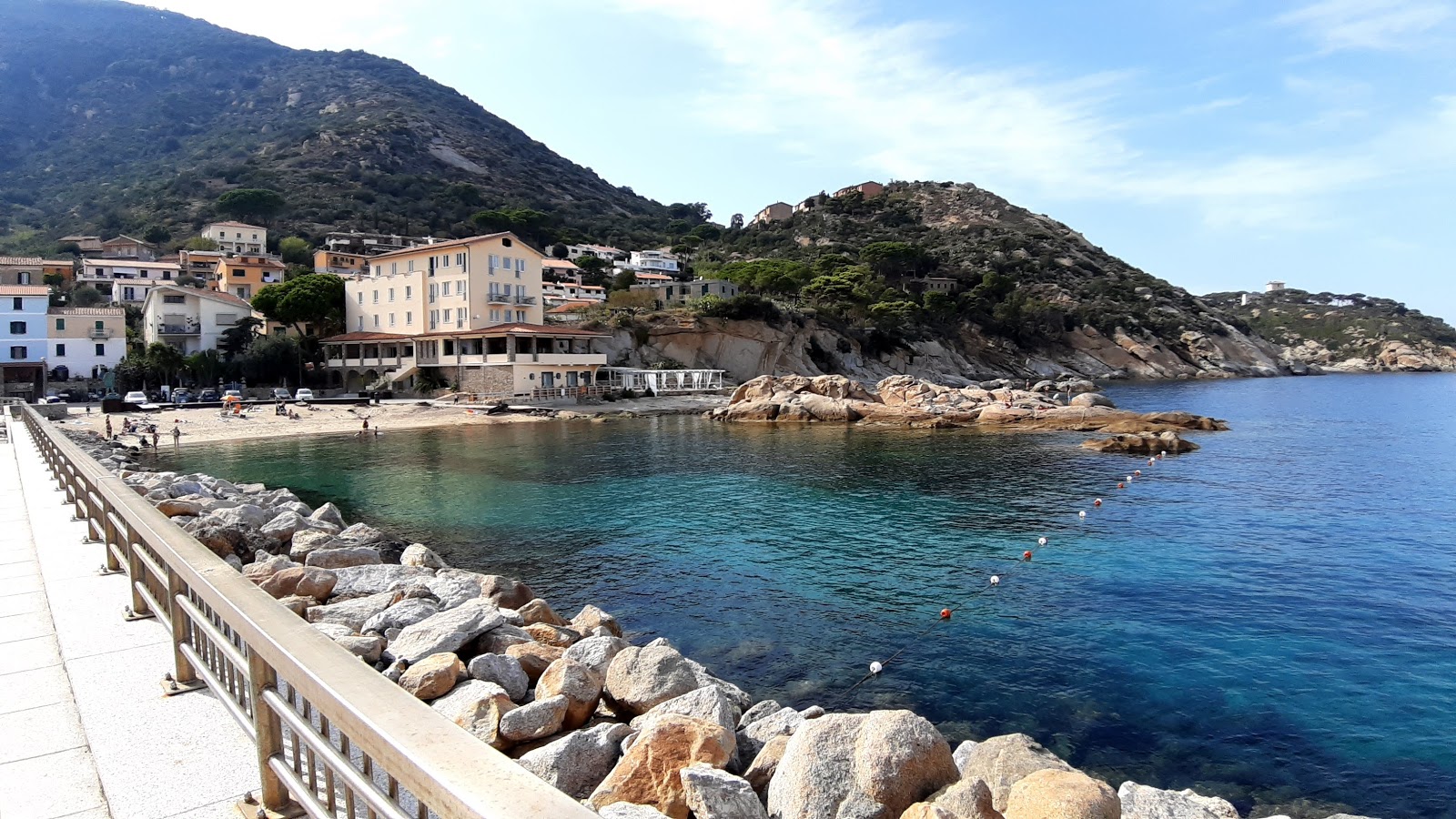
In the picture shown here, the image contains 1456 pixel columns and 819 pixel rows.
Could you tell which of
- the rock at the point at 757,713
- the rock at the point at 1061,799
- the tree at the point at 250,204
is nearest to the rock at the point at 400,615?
the rock at the point at 757,713

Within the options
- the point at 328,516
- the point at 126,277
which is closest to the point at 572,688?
the point at 328,516

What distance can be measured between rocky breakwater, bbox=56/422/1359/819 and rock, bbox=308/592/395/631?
0.02 m

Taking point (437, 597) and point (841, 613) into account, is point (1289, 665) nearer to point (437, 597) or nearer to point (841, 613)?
point (841, 613)

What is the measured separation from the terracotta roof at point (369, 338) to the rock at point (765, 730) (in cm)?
6583

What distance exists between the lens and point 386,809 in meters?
2.25

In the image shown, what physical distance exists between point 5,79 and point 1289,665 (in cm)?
26058

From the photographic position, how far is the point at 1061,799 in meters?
5.62

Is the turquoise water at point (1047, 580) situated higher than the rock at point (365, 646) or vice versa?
the rock at point (365, 646)

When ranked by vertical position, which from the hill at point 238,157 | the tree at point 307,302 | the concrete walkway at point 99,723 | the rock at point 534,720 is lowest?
the rock at point 534,720

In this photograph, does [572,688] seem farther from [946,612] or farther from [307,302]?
[307,302]

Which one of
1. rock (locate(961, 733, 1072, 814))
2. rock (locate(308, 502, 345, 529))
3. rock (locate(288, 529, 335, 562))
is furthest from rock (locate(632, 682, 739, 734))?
rock (locate(308, 502, 345, 529))

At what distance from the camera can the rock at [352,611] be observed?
358 inches

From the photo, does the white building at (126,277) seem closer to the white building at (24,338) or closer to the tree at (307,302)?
the white building at (24,338)

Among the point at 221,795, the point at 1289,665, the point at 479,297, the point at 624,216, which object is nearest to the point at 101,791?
the point at 221,795
